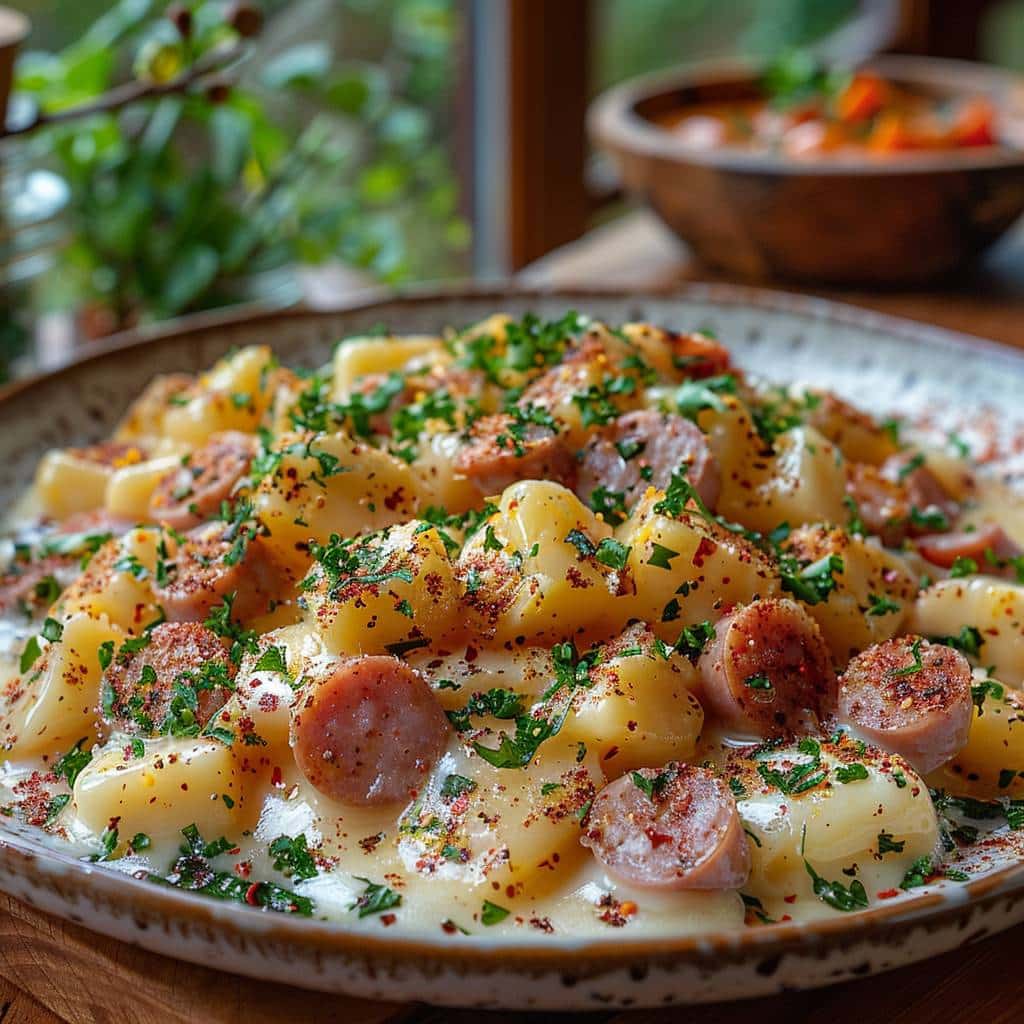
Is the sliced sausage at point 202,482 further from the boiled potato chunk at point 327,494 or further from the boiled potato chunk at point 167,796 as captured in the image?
the boiled potato chunk at point 167,796

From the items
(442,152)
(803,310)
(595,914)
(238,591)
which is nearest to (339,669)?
(238,591)

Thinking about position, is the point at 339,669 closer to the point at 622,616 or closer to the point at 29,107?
the point at 622,616

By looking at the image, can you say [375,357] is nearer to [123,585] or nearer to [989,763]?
[123,585]

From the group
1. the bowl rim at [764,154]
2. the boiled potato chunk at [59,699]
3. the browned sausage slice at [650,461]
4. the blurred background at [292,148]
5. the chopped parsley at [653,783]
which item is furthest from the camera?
the bowl rim at [764,154]

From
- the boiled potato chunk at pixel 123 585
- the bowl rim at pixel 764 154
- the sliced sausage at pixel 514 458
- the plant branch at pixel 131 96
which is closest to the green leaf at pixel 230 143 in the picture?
the plant branch at pixel 131 96

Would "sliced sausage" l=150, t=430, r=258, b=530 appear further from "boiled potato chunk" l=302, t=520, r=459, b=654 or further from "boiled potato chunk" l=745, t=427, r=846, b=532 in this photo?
"boiled potato chunk" l=745, t=427, r=846, b=532

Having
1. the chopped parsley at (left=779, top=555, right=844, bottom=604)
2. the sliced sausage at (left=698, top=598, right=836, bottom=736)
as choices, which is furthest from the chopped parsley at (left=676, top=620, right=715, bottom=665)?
the chopped parsley at (left=779, top=555, right=844, bottom=604)
